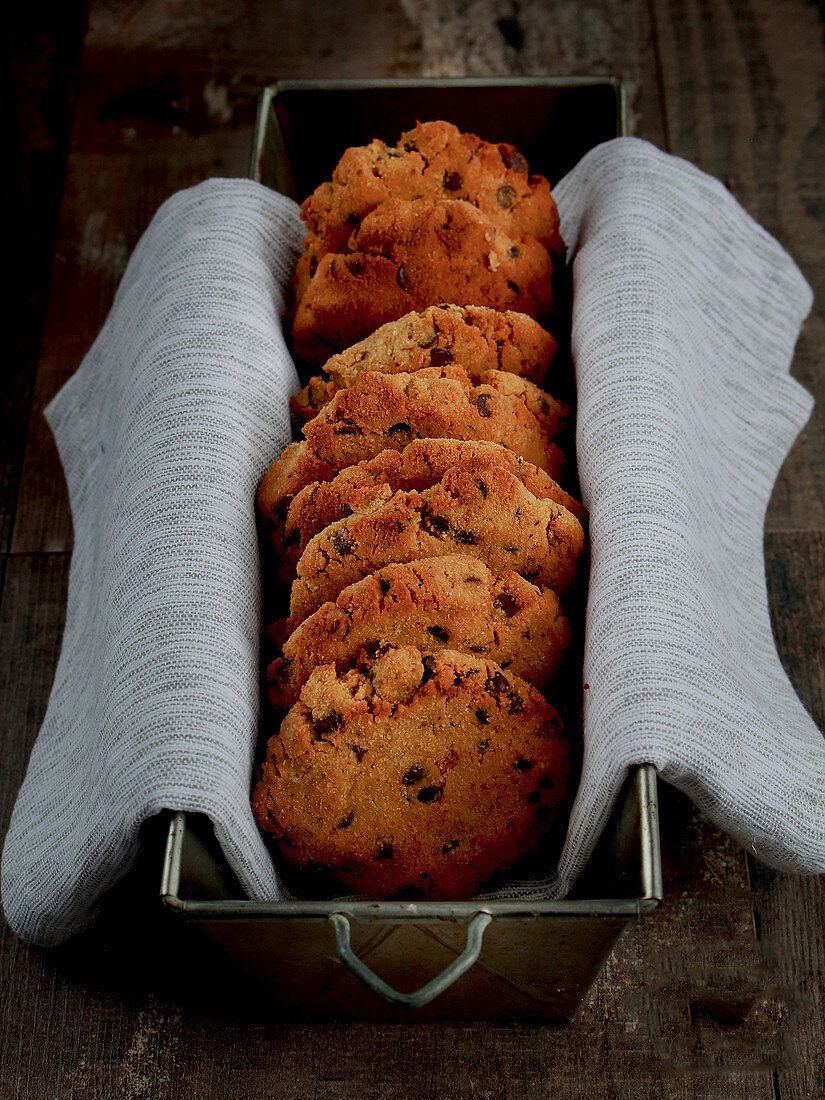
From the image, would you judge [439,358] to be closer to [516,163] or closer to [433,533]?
[433,533]

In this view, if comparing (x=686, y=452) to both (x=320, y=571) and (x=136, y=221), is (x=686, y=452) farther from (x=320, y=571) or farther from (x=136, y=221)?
(x=136, y=221)

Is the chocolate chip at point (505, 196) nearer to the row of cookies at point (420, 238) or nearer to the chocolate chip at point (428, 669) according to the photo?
the row of cookies at point (420, 238)

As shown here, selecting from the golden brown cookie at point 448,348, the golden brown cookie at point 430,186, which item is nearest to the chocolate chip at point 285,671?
the golden brown cookie at point 448,348

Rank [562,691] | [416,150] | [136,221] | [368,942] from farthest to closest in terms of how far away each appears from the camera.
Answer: [136,221] < [416,150] < [562,691] < [368,942]

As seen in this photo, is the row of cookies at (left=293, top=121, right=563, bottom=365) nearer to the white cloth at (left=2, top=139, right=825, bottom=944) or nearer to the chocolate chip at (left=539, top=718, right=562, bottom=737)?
the white cloth at (left=2, top=139, right=825, bottom=944)

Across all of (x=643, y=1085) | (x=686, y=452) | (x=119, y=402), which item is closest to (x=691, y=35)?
(x=686, y=452)

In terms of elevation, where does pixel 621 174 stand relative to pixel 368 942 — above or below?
above
